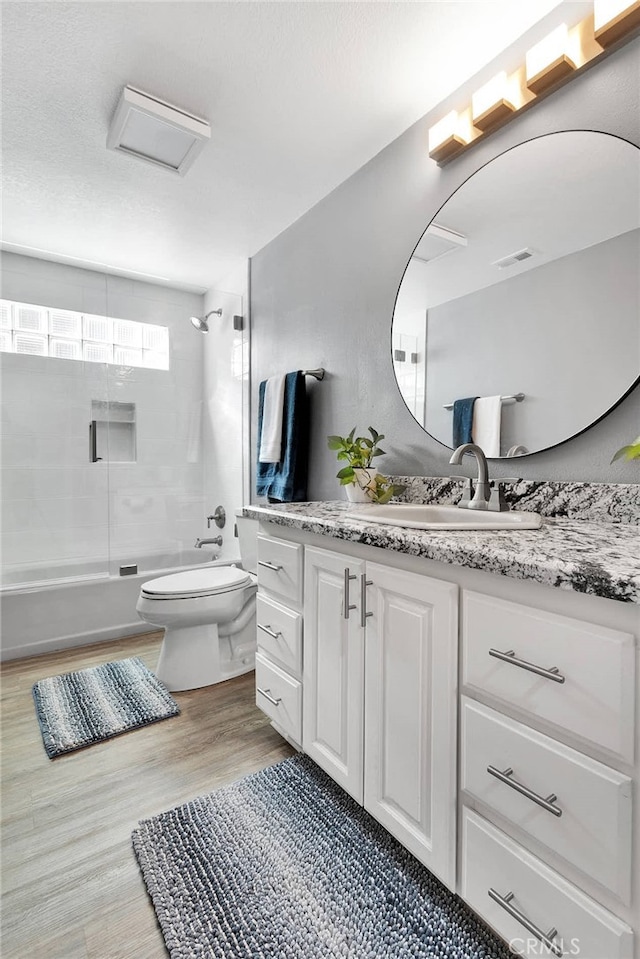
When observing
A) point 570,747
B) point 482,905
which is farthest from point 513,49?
point 482,905

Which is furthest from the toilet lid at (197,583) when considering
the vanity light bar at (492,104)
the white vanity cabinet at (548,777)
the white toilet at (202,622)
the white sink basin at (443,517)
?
the vanity light bar at (492,104)

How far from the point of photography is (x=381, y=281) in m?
1.89

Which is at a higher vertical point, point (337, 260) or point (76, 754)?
point (337, 260)

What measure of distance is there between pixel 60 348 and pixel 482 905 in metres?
3.18

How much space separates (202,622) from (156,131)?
1988 millimetres

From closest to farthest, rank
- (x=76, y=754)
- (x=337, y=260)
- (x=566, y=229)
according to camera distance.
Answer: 1. (x=566, y=229)
2. (x=76, y=754)
3. (x=337, y=260)

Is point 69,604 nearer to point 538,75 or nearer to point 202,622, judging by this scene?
point 202,622

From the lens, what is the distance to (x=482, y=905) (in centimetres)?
88

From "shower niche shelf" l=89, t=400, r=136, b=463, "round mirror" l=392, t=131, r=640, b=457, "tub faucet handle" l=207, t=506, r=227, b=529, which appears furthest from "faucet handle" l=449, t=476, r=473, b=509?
"shower niche shelf" l=89, t=400, r=136, b=463

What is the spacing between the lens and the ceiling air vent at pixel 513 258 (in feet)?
4.45

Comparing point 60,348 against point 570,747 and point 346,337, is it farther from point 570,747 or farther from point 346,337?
point 570,747

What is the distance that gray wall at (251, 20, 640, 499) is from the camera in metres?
1.19

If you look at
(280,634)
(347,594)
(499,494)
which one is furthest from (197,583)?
(499,494)

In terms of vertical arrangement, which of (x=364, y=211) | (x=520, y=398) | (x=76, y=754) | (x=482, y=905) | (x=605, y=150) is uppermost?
(x=364, y=211)
